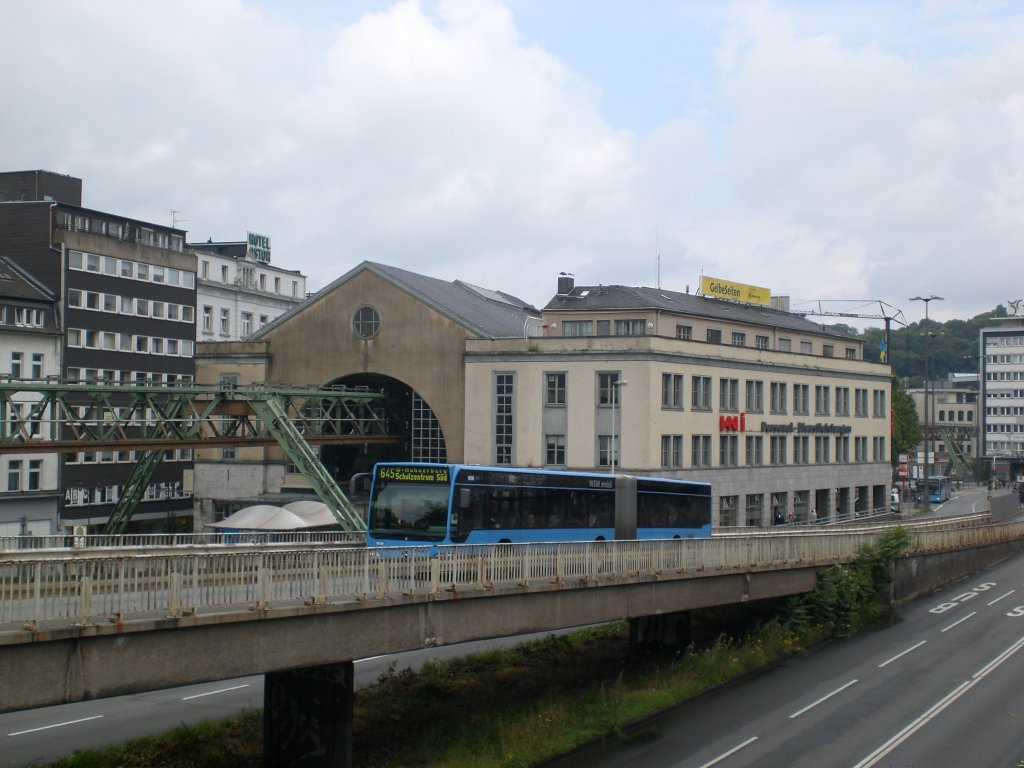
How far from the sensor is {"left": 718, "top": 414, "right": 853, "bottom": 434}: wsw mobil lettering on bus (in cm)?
6022

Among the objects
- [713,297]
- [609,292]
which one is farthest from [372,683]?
[713,297]

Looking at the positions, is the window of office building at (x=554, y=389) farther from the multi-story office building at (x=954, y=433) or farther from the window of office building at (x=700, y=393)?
the multi-story office building at (x=954, y=433)

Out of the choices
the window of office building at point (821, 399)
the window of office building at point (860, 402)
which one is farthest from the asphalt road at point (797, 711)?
the window of office building at point (860, 402)

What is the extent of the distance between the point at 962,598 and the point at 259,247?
2691 inches

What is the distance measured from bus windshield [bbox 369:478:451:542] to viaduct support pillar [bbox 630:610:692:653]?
9164 millimetres

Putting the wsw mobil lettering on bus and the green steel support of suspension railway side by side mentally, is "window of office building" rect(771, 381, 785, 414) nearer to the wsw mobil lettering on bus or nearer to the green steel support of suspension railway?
the wsw mobil lettering on bus

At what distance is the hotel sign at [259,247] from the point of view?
96500mm

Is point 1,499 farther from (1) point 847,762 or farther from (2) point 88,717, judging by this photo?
(1) point 847,762

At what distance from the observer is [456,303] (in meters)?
62.6

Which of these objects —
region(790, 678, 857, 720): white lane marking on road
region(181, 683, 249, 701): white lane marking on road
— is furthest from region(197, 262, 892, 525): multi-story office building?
region(181, 683, 249, 701): white lane marking on road

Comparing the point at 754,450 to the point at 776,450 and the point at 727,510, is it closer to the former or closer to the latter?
the point at 776,450

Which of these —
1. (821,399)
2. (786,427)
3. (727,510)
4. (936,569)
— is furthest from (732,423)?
(936,569)

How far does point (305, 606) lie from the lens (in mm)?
20062

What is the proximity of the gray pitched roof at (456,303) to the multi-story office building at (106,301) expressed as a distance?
387 inches
